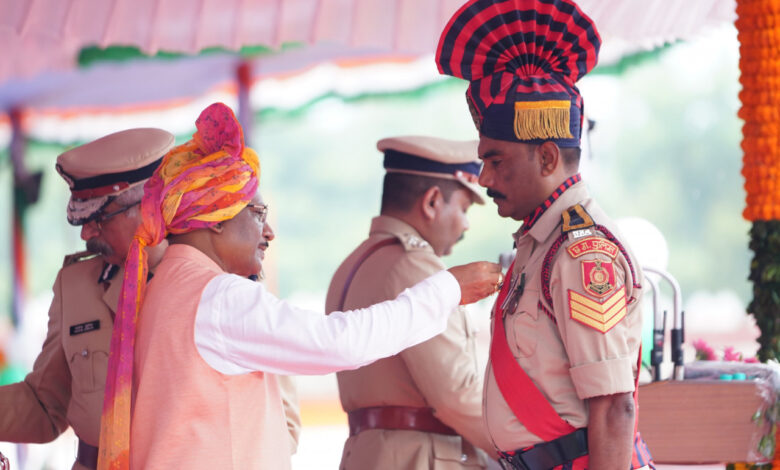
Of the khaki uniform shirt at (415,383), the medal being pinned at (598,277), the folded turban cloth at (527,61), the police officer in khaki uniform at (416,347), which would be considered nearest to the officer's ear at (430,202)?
the police officer in khaki uniform at (416,347)

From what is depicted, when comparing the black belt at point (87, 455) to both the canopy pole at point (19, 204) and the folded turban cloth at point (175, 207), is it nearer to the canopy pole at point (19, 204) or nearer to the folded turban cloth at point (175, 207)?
the folded turban cloth at point (175, 207)

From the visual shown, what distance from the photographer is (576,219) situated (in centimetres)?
222

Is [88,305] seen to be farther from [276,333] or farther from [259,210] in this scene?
[276,333]

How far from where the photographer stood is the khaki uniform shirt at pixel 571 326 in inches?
81.3

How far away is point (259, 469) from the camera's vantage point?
6.63 ft

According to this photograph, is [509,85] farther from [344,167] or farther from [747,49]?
[344,167]

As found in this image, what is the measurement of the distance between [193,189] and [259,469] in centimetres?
66

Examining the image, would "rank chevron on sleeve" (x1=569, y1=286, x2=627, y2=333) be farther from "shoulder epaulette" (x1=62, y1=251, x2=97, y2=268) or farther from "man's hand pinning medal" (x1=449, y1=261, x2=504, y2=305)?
"shoulder epaulette" (x1=62, y1=251, x2=97, y2=268)

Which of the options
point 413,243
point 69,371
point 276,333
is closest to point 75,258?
point 69,371

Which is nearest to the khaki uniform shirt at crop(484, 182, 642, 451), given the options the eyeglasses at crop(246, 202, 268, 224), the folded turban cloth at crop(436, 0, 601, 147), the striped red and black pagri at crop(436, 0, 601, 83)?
the folded turban cloth at crop(436, 0, 601, 147)

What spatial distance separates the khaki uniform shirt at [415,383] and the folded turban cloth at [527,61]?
98 cm

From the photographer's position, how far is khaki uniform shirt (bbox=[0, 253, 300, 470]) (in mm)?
3047

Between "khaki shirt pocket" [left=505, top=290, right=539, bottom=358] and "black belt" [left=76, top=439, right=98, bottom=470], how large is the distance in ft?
5.20

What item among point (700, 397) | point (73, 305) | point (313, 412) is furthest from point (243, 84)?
point (700, 397)
